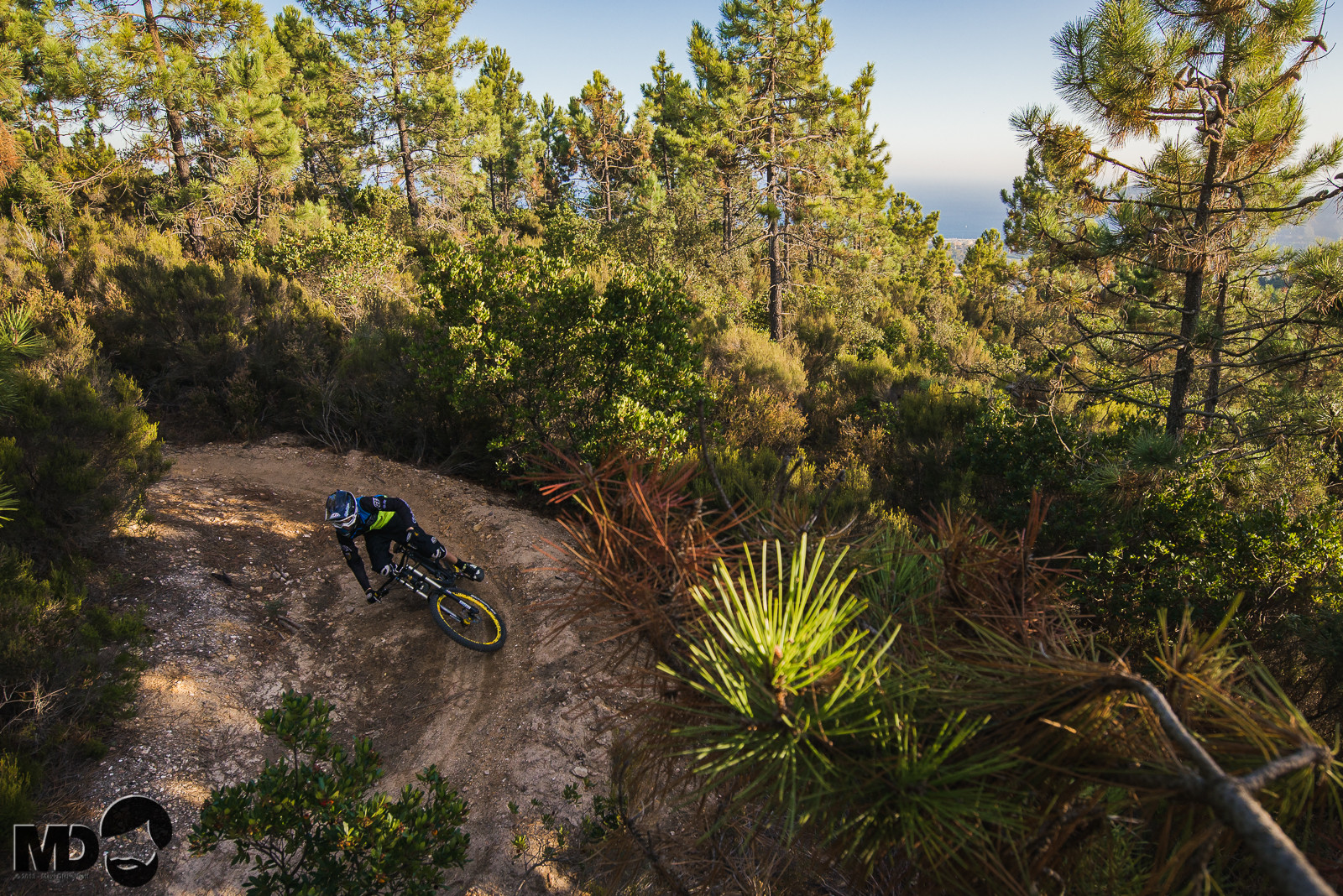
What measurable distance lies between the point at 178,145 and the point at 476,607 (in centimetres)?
1646

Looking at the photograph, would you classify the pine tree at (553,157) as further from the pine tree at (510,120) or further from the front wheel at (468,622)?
the front wheel at (468,622)

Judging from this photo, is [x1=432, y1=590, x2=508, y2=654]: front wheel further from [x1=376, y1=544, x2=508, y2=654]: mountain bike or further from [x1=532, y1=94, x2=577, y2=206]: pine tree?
[x1=532, y1=94, x2=577, y2=206]: pine tree

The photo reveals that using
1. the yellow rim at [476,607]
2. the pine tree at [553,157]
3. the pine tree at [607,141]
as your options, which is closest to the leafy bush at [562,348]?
the yellow rim at [476,607]

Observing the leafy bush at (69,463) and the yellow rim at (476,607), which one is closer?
the leafy bush at (69,463)

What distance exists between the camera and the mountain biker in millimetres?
5734

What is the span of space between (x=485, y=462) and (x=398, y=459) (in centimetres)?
149

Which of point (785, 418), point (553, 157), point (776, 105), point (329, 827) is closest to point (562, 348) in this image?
point (785, 418)

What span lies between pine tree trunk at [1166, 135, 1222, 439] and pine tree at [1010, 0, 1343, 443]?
2 centimetres

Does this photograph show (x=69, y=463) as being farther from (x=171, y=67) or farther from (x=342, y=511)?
(x=171, y=67)

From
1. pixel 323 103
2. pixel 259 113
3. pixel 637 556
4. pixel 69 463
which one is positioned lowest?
pixel 69 463

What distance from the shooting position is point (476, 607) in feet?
21.9

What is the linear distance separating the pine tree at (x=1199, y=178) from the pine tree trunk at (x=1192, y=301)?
18mm

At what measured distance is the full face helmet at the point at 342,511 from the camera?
5598 mm

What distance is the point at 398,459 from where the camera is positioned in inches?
409
